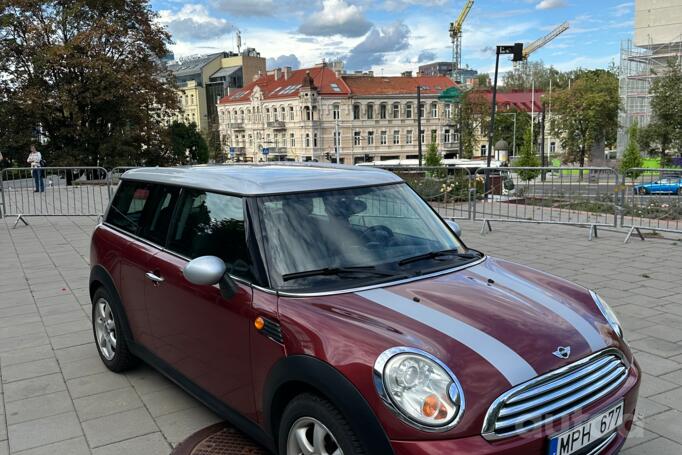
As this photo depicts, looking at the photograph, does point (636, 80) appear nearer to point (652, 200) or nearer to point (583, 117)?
point (583, 117)

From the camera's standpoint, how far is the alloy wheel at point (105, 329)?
4664mm

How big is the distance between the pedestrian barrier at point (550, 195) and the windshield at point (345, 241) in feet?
23.5

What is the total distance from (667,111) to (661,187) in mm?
32892

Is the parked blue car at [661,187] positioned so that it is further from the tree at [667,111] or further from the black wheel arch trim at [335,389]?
the tree at [667,111]

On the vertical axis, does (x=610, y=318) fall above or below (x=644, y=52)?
below

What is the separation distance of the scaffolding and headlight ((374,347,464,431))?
180 ft

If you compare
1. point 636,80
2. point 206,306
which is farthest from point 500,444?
point 636,80

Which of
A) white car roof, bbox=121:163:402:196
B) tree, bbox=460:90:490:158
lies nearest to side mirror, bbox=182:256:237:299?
white car roof, bbox=121:163:402:196

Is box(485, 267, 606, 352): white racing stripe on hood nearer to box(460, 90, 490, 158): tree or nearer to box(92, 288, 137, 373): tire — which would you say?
box(92, 288, 137, 373): tire

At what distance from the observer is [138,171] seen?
4.71 meters

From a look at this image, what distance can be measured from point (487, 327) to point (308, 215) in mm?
1205

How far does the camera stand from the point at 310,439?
2.58m

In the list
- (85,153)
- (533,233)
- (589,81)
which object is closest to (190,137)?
(85,153)

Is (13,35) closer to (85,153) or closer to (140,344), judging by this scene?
(85,153)
